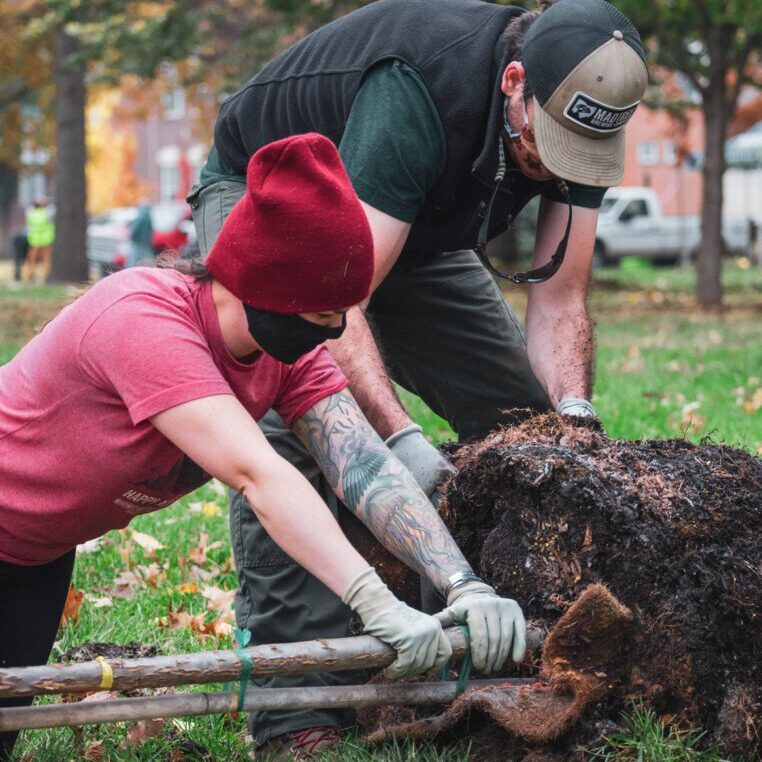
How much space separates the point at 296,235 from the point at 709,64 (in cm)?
1348

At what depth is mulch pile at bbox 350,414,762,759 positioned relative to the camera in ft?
8.64

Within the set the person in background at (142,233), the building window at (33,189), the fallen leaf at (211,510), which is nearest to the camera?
the fallen leaf at (211,510)

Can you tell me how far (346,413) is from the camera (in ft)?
9.48

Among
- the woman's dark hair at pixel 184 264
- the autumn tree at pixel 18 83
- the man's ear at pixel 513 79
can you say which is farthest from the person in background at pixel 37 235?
the woman's dark hair at pixel 184 264

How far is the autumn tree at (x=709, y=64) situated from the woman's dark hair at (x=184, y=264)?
11.3m

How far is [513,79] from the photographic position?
10.6 feet

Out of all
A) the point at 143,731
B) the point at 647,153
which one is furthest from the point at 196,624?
the point at 647,153

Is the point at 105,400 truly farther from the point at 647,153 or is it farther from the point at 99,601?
the point at 647,153

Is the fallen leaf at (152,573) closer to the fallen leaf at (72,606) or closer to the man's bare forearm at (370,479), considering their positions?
the fallen leaf at (72,606)

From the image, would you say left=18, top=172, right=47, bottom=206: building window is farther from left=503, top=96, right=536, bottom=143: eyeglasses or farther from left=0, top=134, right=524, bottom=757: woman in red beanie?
left=0, top=134, right=524, bottom=757: woman in red beanie

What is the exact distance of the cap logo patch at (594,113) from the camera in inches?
124

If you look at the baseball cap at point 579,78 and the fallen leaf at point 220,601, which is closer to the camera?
the baseball cap at point 579,78

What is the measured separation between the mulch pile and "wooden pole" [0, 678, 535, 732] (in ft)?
0.31

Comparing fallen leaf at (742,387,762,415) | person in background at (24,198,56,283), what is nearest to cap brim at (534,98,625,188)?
fallen leaf at (742,387,762,415)
